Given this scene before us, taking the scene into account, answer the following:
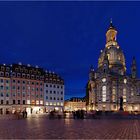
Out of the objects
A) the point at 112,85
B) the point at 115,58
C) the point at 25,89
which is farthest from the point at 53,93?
A: the point at 115,58

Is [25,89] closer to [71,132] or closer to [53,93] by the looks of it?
[53,93]

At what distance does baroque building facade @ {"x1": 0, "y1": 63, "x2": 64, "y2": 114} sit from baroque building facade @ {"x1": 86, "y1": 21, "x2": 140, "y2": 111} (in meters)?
33.9

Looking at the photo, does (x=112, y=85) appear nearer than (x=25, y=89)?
No

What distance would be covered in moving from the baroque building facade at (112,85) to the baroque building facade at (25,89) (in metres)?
33.9

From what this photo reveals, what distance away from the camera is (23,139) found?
16.8 meters

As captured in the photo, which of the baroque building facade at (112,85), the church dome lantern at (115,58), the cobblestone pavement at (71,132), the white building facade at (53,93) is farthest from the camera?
the church dome lantern at (115,58)

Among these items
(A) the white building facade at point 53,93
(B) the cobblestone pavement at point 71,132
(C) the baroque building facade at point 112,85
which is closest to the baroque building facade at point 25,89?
(A) the white building facade at point 53,93

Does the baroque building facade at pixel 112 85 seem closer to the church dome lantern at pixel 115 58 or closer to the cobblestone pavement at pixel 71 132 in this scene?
the church dome lantern at pixel 115 58

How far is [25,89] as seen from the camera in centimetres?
11238

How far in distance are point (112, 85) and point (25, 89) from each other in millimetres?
58239

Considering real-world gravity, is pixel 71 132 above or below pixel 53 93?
below

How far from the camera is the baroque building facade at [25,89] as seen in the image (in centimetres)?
10606

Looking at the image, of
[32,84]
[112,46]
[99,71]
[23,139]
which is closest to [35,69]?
[32,84]

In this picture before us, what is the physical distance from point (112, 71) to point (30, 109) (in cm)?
6284
